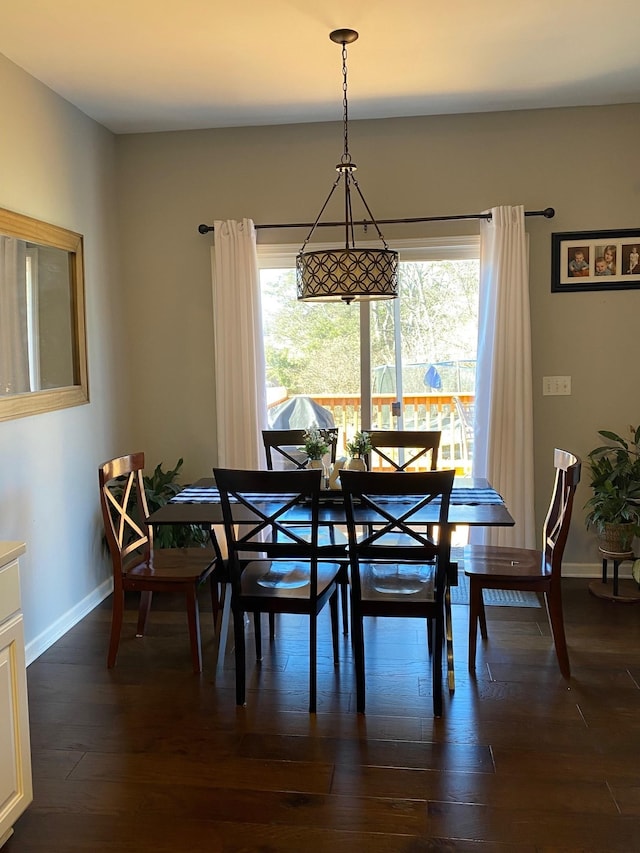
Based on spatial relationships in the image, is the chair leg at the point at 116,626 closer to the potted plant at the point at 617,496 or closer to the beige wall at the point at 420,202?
the beige wall at the point at 420,202

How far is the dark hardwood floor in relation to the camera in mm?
2152

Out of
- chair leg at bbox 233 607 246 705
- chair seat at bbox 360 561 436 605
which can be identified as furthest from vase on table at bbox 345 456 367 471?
chair leg at bbox 233 607 246 705

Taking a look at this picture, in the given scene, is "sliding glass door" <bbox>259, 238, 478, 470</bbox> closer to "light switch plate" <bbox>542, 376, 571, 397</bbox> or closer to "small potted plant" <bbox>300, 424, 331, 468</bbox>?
"light switch plate" <bbox>542, 376, 571, 397</bbox>

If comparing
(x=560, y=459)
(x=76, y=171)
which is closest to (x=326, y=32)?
(x=76, y=171)

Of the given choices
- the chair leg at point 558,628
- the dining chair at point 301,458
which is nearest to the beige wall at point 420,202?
the dining chair at point 301,458

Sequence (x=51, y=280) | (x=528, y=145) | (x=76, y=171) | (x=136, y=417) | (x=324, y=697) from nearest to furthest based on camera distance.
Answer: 1. (x=324, y=697)
2. (x=51, y=280)
3. (x=76, y=171)
4. (x=528, y=145)
5. (x=136, y=417)

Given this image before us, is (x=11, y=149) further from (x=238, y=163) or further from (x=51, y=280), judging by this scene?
(x=238, y=163)

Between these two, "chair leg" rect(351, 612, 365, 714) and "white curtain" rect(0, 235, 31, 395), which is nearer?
"chair leg" rect(351, 612, 365, 714)

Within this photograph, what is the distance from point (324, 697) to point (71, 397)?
2046mm

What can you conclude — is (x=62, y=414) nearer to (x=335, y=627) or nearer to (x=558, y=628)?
(x=335, y=627)

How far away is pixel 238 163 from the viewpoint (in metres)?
4.40

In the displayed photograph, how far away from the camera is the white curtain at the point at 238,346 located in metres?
4.31

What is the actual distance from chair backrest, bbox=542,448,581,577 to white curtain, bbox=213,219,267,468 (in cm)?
182

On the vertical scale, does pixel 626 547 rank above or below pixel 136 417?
below
